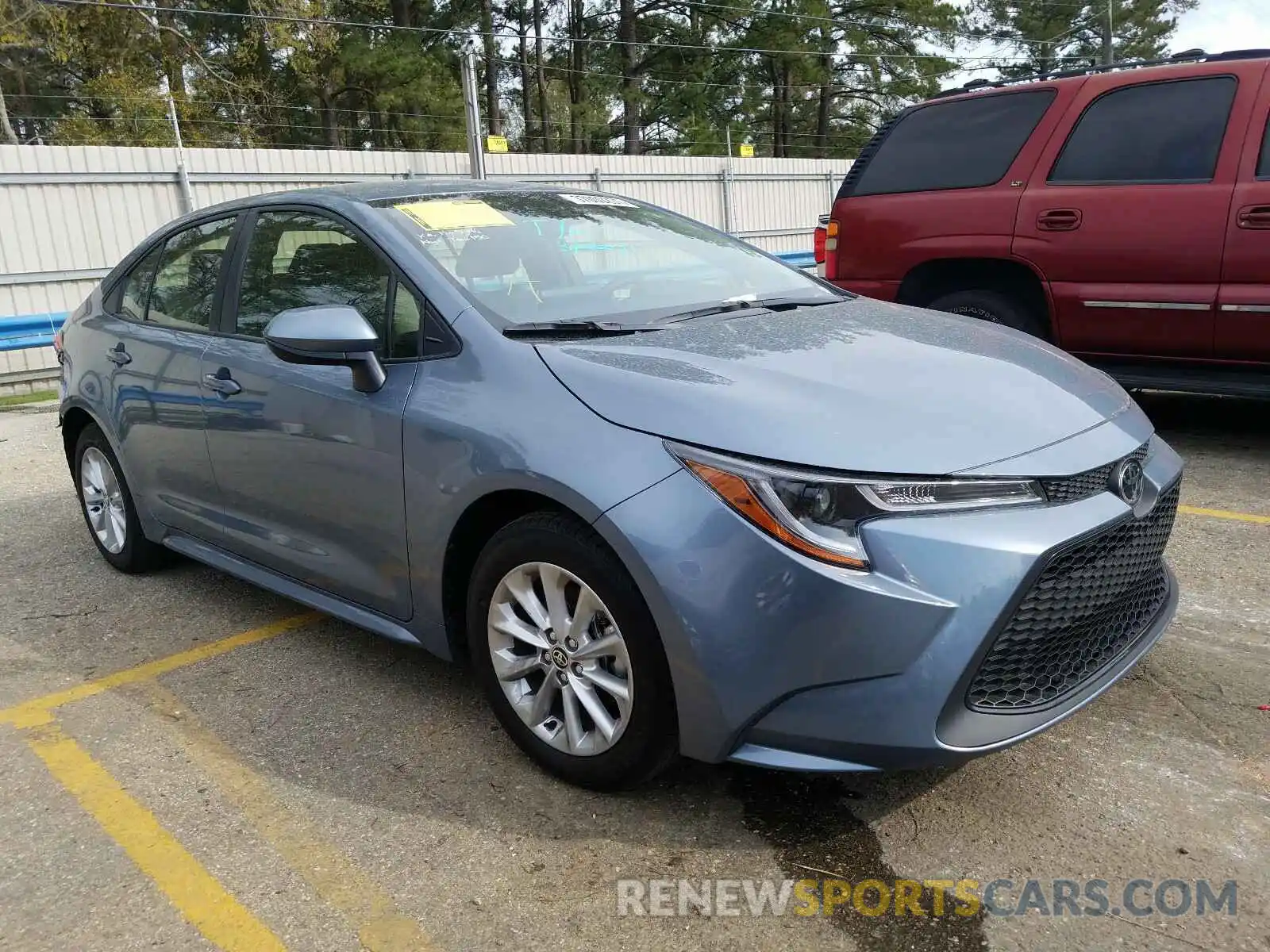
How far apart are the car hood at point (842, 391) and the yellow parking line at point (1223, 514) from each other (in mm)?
1891

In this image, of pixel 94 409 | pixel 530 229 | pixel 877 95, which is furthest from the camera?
pixel 877 95

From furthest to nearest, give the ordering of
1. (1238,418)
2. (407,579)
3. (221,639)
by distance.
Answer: (1238,418) < (221,639) < (407,579)

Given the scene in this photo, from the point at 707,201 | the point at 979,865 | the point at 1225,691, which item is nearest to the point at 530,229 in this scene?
the point at 979,865

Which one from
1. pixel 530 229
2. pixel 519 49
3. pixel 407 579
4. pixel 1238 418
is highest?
pixel 519 49

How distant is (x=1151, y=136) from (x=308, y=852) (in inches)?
Result: 205

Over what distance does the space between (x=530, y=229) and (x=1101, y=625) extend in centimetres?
207

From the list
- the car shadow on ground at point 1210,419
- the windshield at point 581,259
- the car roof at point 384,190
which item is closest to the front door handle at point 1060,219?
the car shadow on ground at point 1210,419

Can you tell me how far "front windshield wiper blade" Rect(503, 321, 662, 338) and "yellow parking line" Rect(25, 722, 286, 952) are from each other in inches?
60.4

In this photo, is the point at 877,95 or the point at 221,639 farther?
the point at 877,95

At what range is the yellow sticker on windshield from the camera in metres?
3.35

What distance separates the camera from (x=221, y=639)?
3.96 metres

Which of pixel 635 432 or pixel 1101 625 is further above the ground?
pixel 635 432

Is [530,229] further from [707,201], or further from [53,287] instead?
[707,201]

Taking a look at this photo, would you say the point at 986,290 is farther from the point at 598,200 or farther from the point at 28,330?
the point at 28,330
